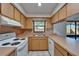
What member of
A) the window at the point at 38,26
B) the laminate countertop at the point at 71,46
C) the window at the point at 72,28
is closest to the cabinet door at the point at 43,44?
the window at the point at 38,26

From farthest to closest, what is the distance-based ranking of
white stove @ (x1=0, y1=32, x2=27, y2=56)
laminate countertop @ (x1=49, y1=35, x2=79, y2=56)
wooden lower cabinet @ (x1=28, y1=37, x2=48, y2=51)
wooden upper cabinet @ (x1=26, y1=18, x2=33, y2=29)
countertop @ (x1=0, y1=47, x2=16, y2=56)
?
wooden upper cabinet @ (x1=26, y1=18, x2=33, y2=29) → wooden lower cabinet @ (x1=28, y1=37, x2=48, y2=51) → white stove @ (x1=0, y1=32, x2=27, y2=56) → laminate countertop @ (x1=49, y1=35, x2=79, y2=56) → countertop @ (x1=0, y1=47, x2=16, y2=56)

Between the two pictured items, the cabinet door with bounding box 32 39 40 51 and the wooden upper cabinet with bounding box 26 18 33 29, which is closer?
the cabinet door with bounding box 32 39 40 51

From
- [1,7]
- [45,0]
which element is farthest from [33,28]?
[45,0]

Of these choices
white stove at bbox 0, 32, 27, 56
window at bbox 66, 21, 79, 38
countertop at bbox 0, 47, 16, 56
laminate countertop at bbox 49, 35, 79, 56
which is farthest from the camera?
window at bbox 66, 21, 79, 38

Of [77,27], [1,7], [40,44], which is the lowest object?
[40,44]

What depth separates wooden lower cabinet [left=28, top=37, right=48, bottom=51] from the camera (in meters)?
5.71

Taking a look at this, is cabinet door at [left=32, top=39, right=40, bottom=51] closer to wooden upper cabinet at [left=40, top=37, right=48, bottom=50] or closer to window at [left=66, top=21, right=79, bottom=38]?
wooden upper cabinet at [left=40, top=37, right=48, bottom=50]

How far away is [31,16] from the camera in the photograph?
22.3 feet

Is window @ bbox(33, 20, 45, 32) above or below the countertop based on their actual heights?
above

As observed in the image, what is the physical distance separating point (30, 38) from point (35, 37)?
0.80 ft

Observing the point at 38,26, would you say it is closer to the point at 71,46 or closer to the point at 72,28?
the point at 72,28

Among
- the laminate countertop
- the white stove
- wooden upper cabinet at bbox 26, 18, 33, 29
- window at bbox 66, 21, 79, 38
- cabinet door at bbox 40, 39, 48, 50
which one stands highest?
wooden upper cabinet at bbox 26, 18, 33, 29

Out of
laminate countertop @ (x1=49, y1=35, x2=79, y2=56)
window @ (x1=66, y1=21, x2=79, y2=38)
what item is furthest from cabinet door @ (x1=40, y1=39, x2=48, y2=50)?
laminate countertop @ (x1=49, y1=35, x2=79, y2=56)

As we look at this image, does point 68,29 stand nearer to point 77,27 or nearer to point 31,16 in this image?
point 77,27
